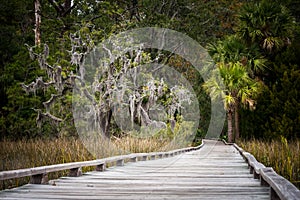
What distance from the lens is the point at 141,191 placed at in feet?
15.9

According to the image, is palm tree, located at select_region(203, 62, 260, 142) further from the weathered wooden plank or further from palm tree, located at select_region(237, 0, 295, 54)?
the weathered wooden plank

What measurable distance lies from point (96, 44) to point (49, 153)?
8.69m

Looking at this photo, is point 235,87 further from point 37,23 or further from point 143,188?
point 143,188

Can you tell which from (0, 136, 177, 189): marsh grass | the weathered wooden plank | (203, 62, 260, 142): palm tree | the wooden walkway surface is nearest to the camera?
the weathered wooden plank

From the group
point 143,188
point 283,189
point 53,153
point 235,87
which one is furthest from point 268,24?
point 283,189

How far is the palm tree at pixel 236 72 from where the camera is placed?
20.7 metres

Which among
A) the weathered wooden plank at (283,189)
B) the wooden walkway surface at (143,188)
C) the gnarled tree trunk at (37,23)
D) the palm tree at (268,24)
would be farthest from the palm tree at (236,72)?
the weathered wooden plank at (283,189)

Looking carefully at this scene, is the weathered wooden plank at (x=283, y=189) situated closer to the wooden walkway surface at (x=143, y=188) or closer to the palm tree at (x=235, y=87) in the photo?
the wooden walkway surface at (x=143, y=188)

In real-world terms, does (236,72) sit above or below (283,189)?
above

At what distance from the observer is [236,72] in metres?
20.7

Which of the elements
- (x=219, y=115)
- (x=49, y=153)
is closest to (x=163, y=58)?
(x=219, y=115)

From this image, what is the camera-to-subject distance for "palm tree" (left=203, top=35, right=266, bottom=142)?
20.7m

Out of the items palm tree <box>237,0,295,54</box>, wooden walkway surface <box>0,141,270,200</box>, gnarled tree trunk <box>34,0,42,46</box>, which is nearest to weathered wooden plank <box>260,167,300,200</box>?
wooden walkway surface <box>0,141,270,200</box>

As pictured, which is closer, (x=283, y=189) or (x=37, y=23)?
(x=283, y=189)
